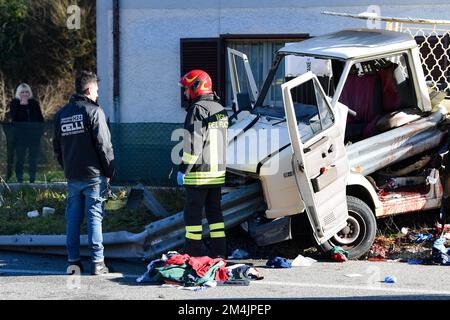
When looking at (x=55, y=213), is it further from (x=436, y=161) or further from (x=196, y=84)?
(x=436, y=161)

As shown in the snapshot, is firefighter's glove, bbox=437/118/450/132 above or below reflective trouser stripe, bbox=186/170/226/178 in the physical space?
above

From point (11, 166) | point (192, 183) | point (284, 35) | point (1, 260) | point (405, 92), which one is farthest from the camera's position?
point (284, 35)

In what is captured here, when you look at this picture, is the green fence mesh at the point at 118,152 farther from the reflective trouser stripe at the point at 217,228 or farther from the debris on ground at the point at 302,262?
the debris on ground at the point at 302,262

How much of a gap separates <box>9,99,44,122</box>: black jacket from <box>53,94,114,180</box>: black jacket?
5152 mm

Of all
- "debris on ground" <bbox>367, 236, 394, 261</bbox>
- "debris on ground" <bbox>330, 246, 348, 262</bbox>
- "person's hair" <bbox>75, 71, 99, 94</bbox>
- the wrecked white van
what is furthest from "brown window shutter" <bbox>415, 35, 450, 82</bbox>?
"person's hair" <bbox>75, 71, 99, 94</bbox>

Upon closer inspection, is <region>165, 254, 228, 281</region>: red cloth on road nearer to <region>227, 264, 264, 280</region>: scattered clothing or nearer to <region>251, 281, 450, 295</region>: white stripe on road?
<region>227, 264, 264, 280</region>: scattered clothing

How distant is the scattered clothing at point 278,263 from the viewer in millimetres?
8609

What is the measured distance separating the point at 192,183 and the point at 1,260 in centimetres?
229

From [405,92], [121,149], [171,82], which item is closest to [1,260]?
[121,149]

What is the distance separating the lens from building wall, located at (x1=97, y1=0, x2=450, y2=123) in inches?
548

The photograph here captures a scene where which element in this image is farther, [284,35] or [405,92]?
[284,35]

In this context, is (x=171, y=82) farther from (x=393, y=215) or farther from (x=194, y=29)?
(x=393, y=215)

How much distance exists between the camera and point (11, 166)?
41.0 ft

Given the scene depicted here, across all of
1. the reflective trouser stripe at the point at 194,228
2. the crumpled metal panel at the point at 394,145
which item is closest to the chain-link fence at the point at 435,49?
the crumpled metal panel at the point at 394,145
